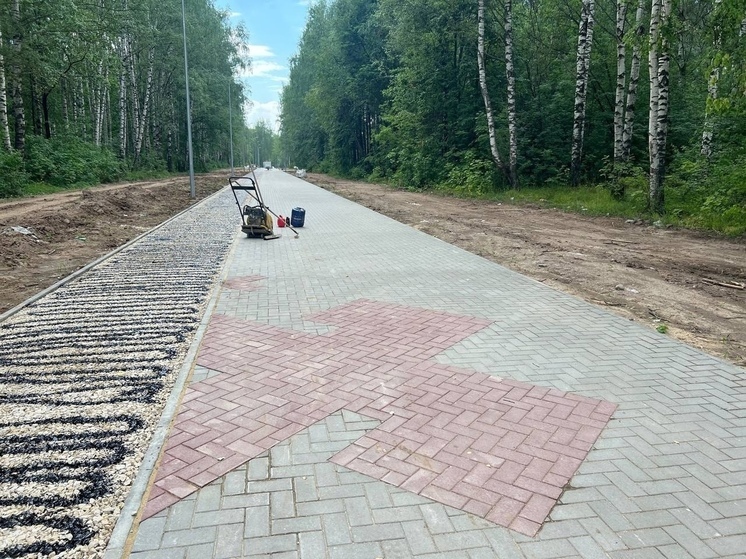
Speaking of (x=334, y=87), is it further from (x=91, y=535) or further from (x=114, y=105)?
(x=91, y=535)

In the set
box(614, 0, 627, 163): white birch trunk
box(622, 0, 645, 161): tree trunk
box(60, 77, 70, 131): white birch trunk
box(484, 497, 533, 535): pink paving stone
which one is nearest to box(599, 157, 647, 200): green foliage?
box(614, 0, 627, 163): white birch trunk

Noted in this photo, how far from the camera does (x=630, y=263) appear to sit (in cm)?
1000

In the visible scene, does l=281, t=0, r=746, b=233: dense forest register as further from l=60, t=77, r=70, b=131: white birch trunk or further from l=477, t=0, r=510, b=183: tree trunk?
l=60, t=77, r=70, b=131: white birch trunk

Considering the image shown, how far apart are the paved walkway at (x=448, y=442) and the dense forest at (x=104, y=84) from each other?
2111 cm

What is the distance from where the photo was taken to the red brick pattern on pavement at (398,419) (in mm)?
3127

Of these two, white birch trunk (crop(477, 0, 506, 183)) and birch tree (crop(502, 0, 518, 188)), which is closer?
birch tree (crop(502, 0, 518, 188))

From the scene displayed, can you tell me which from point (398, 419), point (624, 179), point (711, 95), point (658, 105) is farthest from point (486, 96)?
point (398, 419)

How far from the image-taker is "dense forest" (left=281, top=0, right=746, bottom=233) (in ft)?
44.3

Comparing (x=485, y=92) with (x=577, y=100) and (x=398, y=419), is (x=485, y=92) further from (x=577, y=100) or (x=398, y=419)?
(x=398, y=419)

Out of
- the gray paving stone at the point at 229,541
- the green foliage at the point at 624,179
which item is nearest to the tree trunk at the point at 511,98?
the green foliage at the point at 624,179

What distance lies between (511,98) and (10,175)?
20939 mm

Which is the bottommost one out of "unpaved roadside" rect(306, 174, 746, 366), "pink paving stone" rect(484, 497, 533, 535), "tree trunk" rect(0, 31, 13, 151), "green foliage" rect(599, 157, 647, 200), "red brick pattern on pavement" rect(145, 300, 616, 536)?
"pink paving stone" rect(484, 497, 533, 535)

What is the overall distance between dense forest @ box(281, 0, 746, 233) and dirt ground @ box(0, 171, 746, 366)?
294 centimetres

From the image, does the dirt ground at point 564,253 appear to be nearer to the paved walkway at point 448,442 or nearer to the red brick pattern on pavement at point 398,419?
the paved walkway at point 448,442
